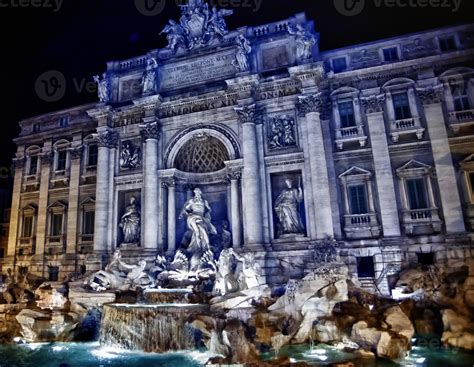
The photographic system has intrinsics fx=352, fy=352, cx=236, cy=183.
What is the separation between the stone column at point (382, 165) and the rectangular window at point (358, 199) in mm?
823

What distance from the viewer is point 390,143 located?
60.5 ft

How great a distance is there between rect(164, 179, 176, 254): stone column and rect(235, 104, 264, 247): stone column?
4660 millimetres

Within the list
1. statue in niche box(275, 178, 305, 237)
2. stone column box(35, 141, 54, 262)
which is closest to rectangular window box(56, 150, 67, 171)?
stone column box(35, 141, 54, 262)

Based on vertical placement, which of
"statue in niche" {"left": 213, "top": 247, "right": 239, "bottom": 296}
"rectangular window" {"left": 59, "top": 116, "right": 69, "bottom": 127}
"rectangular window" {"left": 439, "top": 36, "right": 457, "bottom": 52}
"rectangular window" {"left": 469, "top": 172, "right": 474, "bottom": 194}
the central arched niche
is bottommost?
"statue in niche" {"left": 213, "top": 247, "right": 239, "bottom": 296}

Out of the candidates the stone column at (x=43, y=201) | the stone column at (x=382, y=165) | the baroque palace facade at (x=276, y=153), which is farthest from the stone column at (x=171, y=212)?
the stone column at (x=382, y=165)

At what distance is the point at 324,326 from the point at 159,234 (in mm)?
11339

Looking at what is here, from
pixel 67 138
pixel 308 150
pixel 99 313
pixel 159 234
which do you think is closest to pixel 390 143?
pixel 308 150

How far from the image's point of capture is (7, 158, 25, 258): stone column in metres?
25.8

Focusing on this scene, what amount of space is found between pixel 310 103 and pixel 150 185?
10404 millimetres

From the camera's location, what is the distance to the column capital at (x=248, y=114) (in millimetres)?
19875

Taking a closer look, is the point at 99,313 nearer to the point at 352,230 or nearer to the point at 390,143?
the point at 352,230

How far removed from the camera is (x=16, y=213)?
2627 centimetres

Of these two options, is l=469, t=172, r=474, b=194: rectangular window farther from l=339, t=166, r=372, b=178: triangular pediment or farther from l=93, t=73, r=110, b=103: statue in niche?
l=93, t=73, r=110, b=103: statue in niche

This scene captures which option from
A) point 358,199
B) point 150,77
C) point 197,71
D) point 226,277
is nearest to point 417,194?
point 358,199
